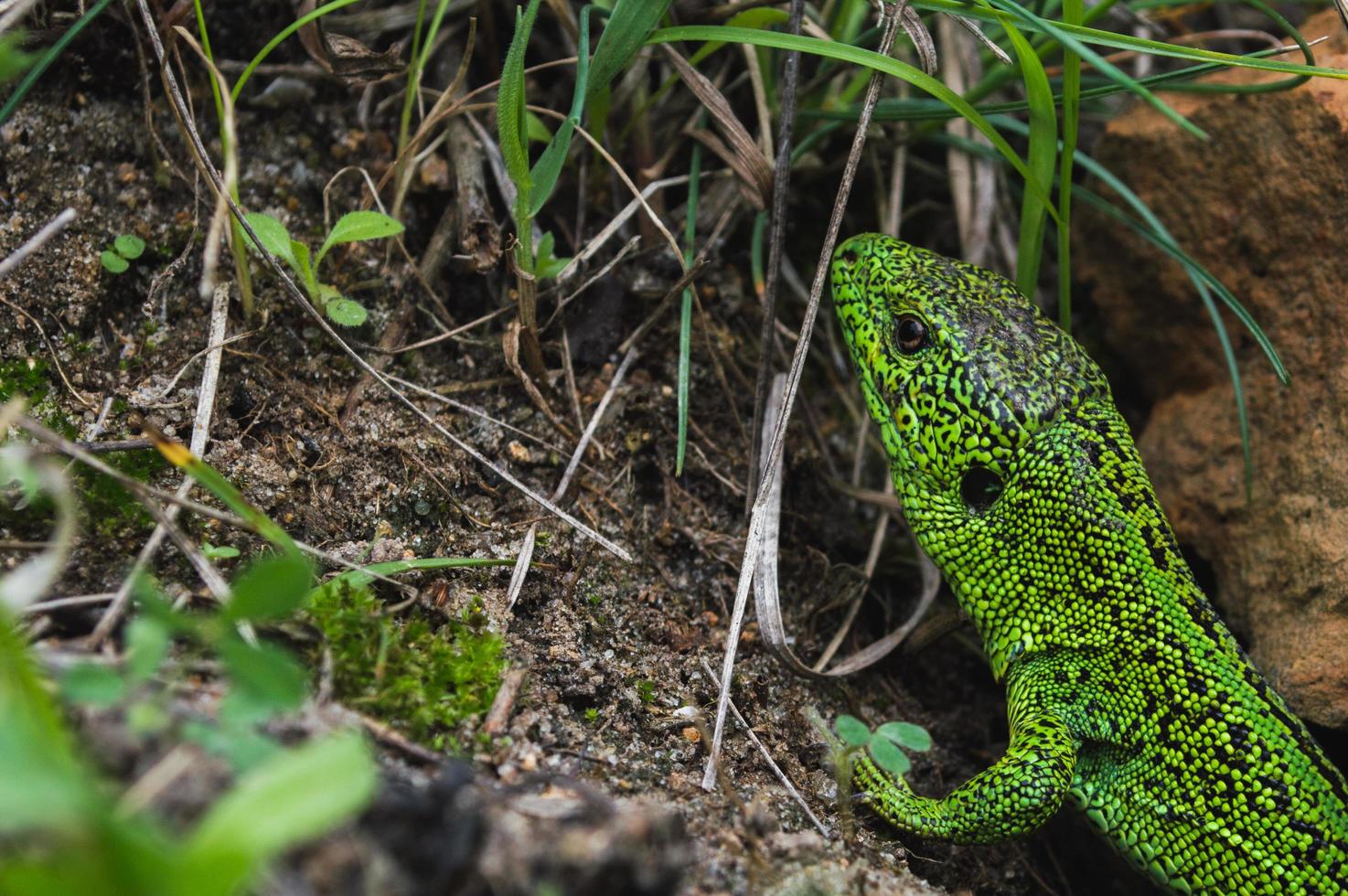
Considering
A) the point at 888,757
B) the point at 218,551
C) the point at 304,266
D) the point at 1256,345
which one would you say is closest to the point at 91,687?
the point at 218,551

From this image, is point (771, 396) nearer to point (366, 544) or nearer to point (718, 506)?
point (718, 506)

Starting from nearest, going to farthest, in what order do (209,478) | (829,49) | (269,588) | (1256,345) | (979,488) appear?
1. (269,588)
2. (209,478)
3. (829,49)
4. (979,488)
5. (1256,345)

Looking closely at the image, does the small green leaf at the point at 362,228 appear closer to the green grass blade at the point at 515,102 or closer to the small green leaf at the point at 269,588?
the green grass blade at the point at 515,102

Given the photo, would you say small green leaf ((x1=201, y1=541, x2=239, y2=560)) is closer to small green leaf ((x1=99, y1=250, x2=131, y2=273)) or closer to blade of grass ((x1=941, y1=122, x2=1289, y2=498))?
small green leaf ((x1=99, y1=250, x2=131, y2=273))

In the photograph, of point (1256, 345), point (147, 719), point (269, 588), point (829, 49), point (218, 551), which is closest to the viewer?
point (147, 719)

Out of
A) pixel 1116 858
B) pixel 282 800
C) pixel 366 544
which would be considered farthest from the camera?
pixel 1116 858

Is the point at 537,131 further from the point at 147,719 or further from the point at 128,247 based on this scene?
the point at 147,719

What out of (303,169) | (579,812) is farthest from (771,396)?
(579,812)

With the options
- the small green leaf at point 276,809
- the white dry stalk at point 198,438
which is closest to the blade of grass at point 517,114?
the white dry stalk at point 198,438
